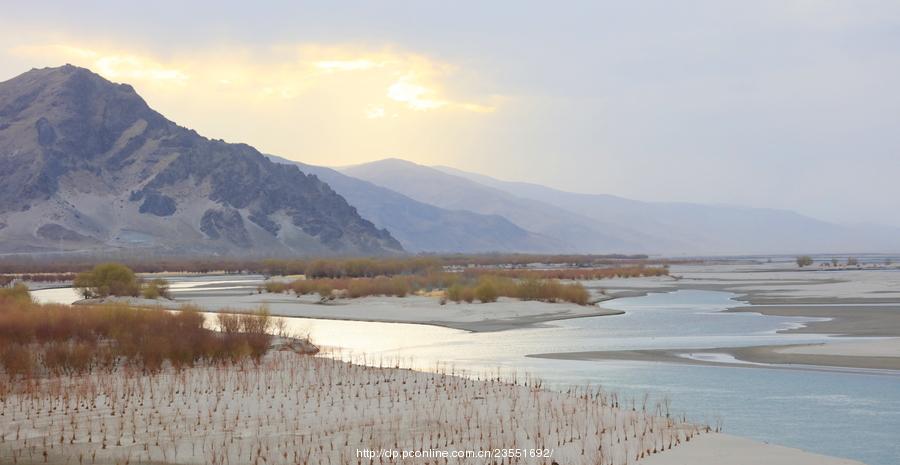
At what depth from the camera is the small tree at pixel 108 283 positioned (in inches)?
2457

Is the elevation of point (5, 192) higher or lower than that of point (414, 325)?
higher

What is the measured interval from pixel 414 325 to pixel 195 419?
29.2m

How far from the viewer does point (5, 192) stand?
7726 inches

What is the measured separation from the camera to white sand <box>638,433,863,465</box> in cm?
1405

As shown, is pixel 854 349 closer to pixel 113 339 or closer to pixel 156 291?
pixel 113 339

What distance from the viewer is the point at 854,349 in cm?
3028

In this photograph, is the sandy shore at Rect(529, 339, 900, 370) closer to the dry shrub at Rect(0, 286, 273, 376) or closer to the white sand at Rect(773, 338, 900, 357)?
the white sand at Rect(773, 338, 900, 357)

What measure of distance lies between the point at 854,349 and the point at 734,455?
59.3ft

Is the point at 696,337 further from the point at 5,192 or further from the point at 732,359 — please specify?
the point at 5,192

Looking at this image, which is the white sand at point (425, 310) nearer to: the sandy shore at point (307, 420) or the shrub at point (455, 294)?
the shrub at point (455, 294)

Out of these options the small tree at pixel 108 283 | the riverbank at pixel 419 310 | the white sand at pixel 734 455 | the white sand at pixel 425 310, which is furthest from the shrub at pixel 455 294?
the white sand at pixel 734 455

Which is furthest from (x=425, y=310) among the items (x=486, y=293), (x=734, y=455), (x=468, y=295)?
(x=734, y=455)

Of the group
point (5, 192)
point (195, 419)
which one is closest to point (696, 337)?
point (195, 419)

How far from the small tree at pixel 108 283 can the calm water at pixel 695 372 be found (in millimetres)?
19304
